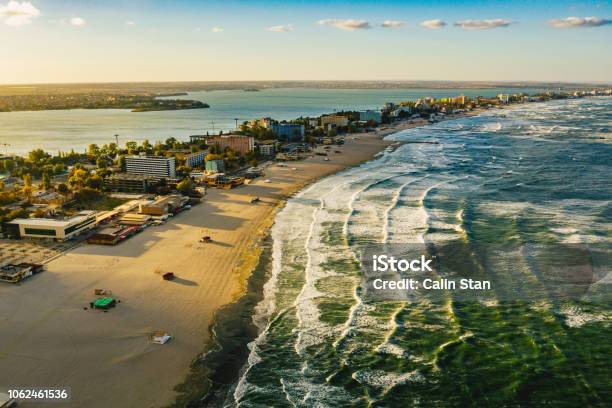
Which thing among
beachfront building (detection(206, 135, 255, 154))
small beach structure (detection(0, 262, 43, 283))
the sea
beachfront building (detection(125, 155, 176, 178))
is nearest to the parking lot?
small beach structure (detection(0, 262, 43, 283))

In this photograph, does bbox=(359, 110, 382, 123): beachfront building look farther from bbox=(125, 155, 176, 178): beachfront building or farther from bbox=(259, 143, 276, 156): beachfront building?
bbox=(125, 155, 176, 178): beachfront building

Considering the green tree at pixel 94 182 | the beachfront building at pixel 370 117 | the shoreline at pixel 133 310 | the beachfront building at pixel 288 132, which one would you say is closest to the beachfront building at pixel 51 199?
the green tree at pixel 94 182

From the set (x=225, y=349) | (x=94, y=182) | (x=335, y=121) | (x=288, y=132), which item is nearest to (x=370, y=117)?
(x=335, y=121)

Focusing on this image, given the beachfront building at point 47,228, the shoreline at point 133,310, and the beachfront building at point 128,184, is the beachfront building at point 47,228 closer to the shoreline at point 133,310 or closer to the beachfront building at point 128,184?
the shoreline at point 133,310

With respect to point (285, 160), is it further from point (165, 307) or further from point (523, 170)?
point (165, 307)

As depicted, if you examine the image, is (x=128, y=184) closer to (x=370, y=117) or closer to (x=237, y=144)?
(x=237, y=144)

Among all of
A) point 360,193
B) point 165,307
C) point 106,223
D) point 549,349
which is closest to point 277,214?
point 360,193
